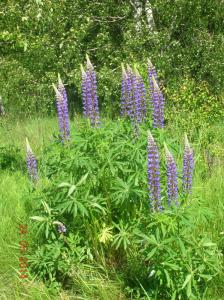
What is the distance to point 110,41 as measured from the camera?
1001 cm

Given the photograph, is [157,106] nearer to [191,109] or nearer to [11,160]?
[11,160]

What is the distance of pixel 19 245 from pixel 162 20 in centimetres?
664

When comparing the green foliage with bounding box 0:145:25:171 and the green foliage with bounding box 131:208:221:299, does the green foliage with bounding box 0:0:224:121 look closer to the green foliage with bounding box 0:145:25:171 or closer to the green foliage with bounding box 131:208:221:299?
the green foliage with bounding box 0:145:25:171

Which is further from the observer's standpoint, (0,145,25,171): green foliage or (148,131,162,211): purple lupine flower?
(0,145,25,171): green foliage

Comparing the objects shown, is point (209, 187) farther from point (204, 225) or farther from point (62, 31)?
point (62, 31)

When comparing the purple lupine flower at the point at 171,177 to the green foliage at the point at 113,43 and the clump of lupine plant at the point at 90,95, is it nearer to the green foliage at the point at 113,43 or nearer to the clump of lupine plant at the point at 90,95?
the clump of lupine plant at the point at 90,95

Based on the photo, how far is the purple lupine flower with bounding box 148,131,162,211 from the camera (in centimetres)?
279

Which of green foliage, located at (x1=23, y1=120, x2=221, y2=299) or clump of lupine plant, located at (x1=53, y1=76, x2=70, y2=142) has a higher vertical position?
clump of lupine plant, located at (x1=53, y1=76, x2=70, y2=142)

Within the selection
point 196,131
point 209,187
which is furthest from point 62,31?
point 209,187

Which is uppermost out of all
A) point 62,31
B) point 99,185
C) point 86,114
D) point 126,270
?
point 62,31

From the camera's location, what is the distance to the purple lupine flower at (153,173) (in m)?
2.79

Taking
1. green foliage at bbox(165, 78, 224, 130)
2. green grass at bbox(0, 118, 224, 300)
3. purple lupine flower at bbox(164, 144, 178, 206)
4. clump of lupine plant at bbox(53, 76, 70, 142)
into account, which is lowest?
green grass at bbox(0, 118, 224, 300)

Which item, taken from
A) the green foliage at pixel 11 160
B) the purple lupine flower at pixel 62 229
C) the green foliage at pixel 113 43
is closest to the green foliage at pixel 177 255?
the purple lupine flower at pixel 62 229

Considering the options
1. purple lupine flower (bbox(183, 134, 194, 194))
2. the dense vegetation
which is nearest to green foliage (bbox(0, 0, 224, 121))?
the dense vegetation
